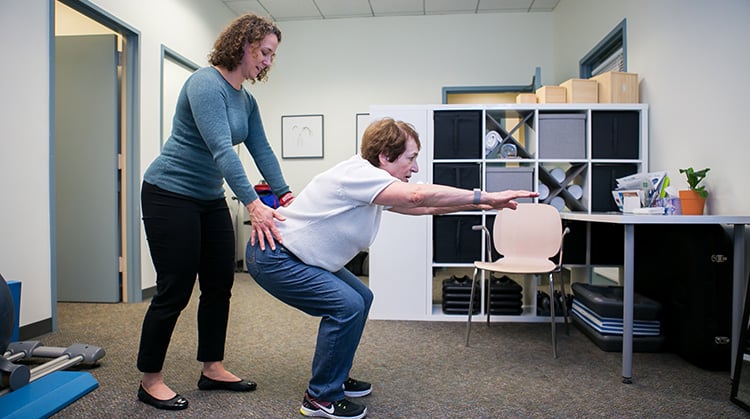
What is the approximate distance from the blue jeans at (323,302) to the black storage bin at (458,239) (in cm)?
149

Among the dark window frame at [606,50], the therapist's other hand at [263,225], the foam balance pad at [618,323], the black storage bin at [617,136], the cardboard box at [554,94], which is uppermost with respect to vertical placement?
the dark window frame at [606,50]

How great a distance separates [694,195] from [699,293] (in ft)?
1.66

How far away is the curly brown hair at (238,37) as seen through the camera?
154 centimetres

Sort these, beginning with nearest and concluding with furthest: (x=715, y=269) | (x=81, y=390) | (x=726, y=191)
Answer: (x=81, y=390) → (x=715, y=269) → (x=726, y=191)

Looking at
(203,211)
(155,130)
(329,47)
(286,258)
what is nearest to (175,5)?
(155,130)

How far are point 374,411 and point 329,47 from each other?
4668 millimetres

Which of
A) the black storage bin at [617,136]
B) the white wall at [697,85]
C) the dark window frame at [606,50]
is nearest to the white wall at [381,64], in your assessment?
the dark window frame at [606,50]

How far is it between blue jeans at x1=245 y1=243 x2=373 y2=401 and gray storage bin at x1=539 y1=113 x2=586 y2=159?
1.93 metres

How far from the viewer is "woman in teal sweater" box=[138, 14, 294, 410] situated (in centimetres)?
149

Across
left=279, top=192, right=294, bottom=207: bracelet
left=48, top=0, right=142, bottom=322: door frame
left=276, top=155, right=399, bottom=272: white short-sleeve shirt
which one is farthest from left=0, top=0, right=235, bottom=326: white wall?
left=276, top=155, right=399, bottom=272: white short-sleeve shirt

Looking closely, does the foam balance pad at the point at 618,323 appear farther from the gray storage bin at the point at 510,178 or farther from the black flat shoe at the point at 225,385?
the black flat shoe at the point at 225,385

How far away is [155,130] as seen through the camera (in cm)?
Answer: 379

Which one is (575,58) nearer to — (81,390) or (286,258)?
(286,258)

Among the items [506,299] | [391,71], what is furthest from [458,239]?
[391,71]
